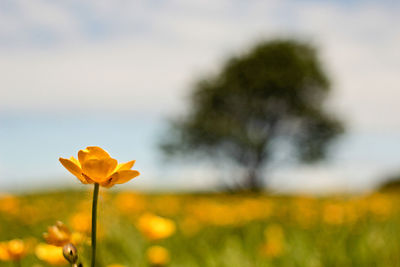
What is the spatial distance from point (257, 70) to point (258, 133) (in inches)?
113

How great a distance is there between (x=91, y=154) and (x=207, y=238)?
3135 mm

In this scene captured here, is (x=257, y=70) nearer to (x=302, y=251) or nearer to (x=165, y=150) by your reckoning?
(x=165, y=150)

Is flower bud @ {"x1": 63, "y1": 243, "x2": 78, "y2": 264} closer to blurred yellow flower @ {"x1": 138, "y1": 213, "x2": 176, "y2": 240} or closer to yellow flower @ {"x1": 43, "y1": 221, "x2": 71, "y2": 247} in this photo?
yellow flower @ {"x1": 43, "y1": 221, "x2": 71, "y2": 247}

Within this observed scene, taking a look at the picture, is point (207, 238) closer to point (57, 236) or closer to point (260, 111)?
point (57, 236)

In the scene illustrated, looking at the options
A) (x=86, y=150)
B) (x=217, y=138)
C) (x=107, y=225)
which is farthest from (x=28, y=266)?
(x=217, y=138)

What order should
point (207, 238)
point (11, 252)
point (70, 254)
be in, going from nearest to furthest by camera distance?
1. point (70, 254)
2. point (11, 252)
3. point (207, 238)

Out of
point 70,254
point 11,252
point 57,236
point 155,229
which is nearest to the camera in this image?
point 70,254

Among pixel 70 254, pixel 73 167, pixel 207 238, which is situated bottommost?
pixel 70 254

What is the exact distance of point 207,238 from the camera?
3832 mm

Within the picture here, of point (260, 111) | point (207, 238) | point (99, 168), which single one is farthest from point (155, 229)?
point (260, 111)

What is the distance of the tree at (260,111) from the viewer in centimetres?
1966

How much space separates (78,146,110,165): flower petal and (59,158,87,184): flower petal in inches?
0.7

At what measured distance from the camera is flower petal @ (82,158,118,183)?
82 cm

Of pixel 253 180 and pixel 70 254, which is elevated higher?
pixel 253 180
